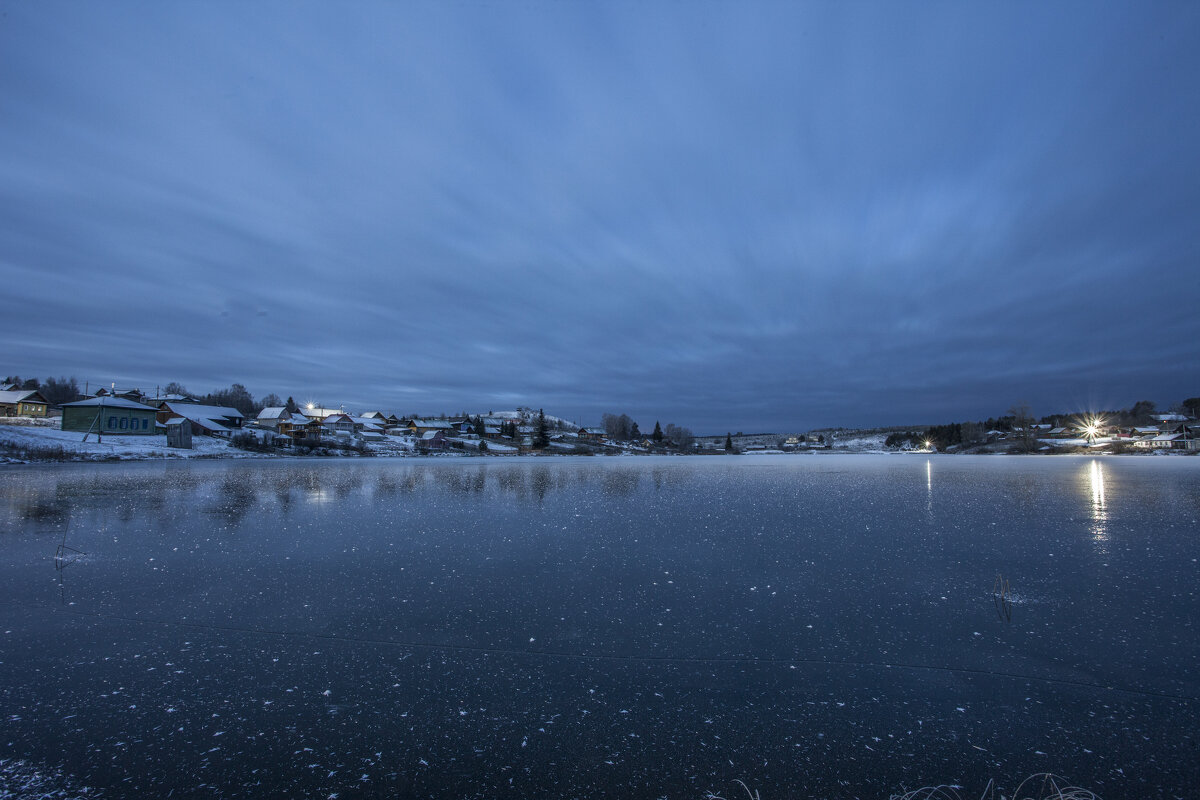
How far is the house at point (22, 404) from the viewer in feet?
233

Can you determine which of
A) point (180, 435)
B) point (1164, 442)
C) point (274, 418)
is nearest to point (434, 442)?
point (274, 418)

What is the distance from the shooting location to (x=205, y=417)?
76.1 m

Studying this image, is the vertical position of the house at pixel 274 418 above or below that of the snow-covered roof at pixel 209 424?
above

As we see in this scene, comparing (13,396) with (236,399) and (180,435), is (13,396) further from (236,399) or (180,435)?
(236,399)

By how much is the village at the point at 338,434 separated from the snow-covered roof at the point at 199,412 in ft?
0.82

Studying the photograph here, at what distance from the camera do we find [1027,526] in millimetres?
13250

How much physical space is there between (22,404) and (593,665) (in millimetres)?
102459

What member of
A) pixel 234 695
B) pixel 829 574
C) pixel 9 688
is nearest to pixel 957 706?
pixel 829 574

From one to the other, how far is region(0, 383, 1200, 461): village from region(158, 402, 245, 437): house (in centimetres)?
15

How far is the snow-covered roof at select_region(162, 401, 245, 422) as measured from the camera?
75.3m

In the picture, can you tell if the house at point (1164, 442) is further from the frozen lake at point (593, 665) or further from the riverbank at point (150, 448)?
the frozen lake at point (593, 665)

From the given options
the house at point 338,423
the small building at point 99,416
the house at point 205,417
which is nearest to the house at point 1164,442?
the house at point 338,423

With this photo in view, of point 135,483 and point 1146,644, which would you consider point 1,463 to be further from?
point 1146,644

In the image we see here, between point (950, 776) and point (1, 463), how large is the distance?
54.3 m
